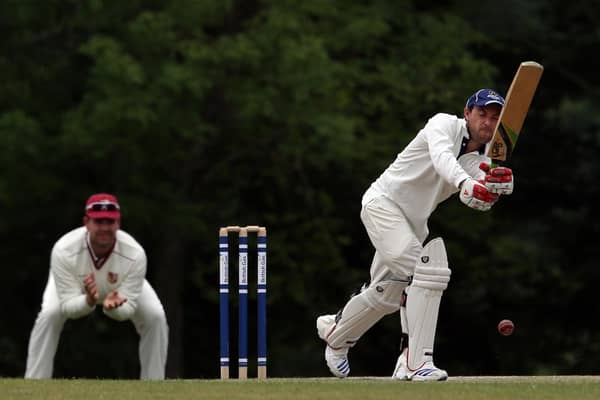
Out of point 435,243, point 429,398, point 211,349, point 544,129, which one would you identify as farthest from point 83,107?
point 429,398

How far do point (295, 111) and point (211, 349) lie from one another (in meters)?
4.04

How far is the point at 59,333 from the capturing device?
11.6m

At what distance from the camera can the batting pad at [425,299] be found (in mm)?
8133

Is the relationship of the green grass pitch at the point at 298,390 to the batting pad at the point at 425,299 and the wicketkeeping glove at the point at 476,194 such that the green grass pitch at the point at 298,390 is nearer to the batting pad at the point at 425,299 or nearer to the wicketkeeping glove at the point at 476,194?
the batting pad at the point at 425,299

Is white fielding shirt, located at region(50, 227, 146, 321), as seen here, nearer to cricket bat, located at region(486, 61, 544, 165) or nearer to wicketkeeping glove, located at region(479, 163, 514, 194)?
cricket bat, located at region(486, 61, 544, 165)

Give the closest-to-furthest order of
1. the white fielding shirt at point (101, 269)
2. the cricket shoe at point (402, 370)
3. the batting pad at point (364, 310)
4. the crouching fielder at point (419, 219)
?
the crouching fielder at point (419, 219)
the cricket shoe at point (402, 370)
the batting pad at point (364, 310)
the white fielding shirt at point (101, 269)

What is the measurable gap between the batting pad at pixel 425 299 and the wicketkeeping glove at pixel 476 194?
1.64 ft

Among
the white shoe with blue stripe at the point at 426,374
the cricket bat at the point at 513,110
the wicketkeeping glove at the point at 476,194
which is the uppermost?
the cricket bat at the point at 513,110

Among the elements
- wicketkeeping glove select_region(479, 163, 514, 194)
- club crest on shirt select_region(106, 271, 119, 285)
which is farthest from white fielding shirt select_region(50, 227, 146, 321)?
wicketkeeping glove select_region(479, 163, 514, 194)

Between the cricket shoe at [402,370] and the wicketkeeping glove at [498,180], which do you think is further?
the cricket shoe at [402,370]

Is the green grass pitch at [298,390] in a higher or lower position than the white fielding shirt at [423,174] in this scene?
lower

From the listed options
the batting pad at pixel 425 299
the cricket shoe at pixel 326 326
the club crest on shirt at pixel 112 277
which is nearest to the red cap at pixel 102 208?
the club crest on shirt at pixel 112 277

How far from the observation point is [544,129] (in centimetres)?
2070

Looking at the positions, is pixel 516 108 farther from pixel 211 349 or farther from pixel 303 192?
pixel 211 349
